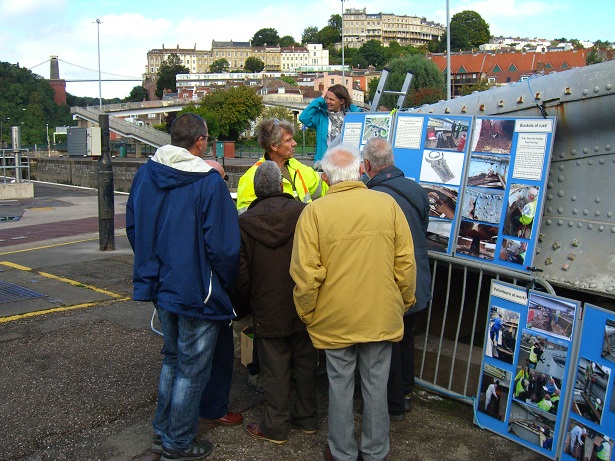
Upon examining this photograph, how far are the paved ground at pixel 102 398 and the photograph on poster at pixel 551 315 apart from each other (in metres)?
0.76

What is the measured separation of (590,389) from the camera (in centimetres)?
345

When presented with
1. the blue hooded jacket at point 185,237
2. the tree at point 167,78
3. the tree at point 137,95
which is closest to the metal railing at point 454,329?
the blue hooded jacket at point 185,237

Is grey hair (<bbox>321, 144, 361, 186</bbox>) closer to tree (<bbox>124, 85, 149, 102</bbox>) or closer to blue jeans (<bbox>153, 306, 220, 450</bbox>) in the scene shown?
blue jeans (<bbox>153, 306, 220, 450</bbox>)

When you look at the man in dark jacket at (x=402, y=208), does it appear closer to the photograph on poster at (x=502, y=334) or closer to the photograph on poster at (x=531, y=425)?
the photograph on poster at (x=502, y=334)

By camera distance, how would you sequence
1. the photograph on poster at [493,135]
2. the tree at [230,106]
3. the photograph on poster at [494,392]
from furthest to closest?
the tree at [230,106], the photograph on poster at [493,135], the photograph on poster at [494,392]

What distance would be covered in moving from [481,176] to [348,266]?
157cm

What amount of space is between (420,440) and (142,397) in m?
1.92

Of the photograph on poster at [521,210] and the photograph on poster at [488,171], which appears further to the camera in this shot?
the photograph on poster at [488,171]

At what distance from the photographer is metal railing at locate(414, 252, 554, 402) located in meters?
4.42

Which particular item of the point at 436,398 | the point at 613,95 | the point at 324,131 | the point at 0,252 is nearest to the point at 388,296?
the point at 436,398

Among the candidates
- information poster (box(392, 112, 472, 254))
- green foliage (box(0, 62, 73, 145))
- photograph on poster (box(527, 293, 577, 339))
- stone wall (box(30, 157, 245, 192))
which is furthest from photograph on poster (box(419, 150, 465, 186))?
green foliage (box(0, 62, 73, 145))

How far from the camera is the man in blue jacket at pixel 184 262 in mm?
3479

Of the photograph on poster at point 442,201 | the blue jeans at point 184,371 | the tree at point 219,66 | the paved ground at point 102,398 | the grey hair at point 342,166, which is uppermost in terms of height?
the tree at point 219,66

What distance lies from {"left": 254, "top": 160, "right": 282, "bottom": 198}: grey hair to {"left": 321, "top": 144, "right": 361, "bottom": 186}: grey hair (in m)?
0.40
